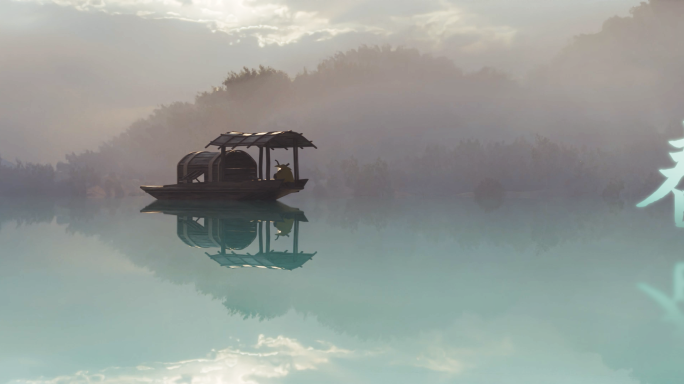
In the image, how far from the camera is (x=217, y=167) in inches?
971

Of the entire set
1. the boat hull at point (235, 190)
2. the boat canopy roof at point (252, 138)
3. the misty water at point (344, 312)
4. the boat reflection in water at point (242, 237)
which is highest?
the boat canopy roof at point (252, 138)

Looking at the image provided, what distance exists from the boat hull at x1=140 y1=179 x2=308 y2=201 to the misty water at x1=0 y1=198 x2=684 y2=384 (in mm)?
12747

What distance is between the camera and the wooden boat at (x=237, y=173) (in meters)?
22.6

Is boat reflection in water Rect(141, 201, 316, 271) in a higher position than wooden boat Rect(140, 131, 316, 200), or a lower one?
lower

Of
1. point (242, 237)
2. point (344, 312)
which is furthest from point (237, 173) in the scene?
point (344, 312)

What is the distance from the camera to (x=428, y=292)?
5930 millimetres

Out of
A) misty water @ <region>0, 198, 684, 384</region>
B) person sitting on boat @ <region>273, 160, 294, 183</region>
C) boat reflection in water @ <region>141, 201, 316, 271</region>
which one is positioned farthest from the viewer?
person sitting on boat @ <region>273, 160, 294, 183</region>

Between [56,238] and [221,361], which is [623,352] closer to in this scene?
[221,361]

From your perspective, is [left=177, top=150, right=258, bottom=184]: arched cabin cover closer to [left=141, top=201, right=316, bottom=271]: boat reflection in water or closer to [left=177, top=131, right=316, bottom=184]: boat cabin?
[left=177, top=131, right=316, bottom=184]: boat cabin

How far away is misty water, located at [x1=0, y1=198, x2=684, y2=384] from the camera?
12.3 feet

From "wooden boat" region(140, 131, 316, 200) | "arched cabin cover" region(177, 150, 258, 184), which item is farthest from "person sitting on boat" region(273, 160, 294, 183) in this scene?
"arched cabin cover" region(177, 150, 258, 184)

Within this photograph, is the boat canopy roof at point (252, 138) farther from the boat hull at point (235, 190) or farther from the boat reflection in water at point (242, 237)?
the boat reflection in water at point (242, 237)

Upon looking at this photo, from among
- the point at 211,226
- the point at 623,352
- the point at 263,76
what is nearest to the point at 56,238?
the point at 211,226

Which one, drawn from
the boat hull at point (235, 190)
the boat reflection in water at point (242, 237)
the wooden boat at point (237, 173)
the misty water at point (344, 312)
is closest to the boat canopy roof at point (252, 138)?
the wooden boat at point (237, 173)
